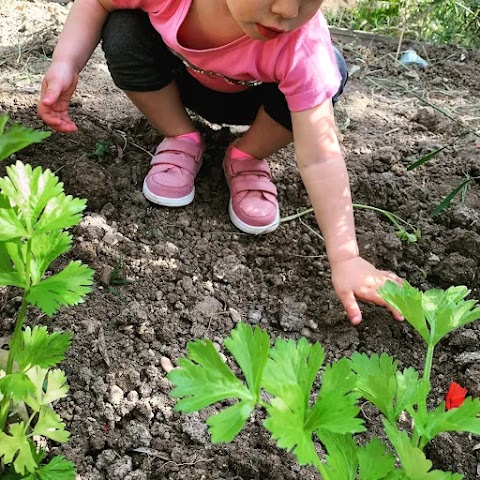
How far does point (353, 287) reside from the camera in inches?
60.6

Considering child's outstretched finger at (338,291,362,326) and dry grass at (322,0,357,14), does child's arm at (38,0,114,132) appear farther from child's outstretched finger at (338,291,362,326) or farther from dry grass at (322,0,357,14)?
dry grass at (322,0,357,14)

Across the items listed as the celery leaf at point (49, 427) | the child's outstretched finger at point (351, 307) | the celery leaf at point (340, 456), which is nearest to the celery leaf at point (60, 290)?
the celery leaf at point (49, 427)

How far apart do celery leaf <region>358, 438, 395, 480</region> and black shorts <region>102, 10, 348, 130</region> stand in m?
1.09

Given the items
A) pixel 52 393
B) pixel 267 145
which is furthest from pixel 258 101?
pixel 52 393

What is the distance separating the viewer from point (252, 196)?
1.88 metres

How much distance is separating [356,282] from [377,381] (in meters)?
0.54

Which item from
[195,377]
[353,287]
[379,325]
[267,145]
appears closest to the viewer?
[195,377]

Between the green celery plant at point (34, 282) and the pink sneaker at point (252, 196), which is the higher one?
the green celery plant at point (34, 282)

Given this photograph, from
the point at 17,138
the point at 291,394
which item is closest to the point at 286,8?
the point at 17,138

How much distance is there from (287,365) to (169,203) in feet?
3.27

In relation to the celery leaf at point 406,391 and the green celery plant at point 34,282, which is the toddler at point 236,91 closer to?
the celery leaf at point 406,391

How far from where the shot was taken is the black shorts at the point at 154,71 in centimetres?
187

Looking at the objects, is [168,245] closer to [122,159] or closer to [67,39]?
[122,159]

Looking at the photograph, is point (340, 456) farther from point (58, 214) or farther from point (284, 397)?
point (58, 214)
